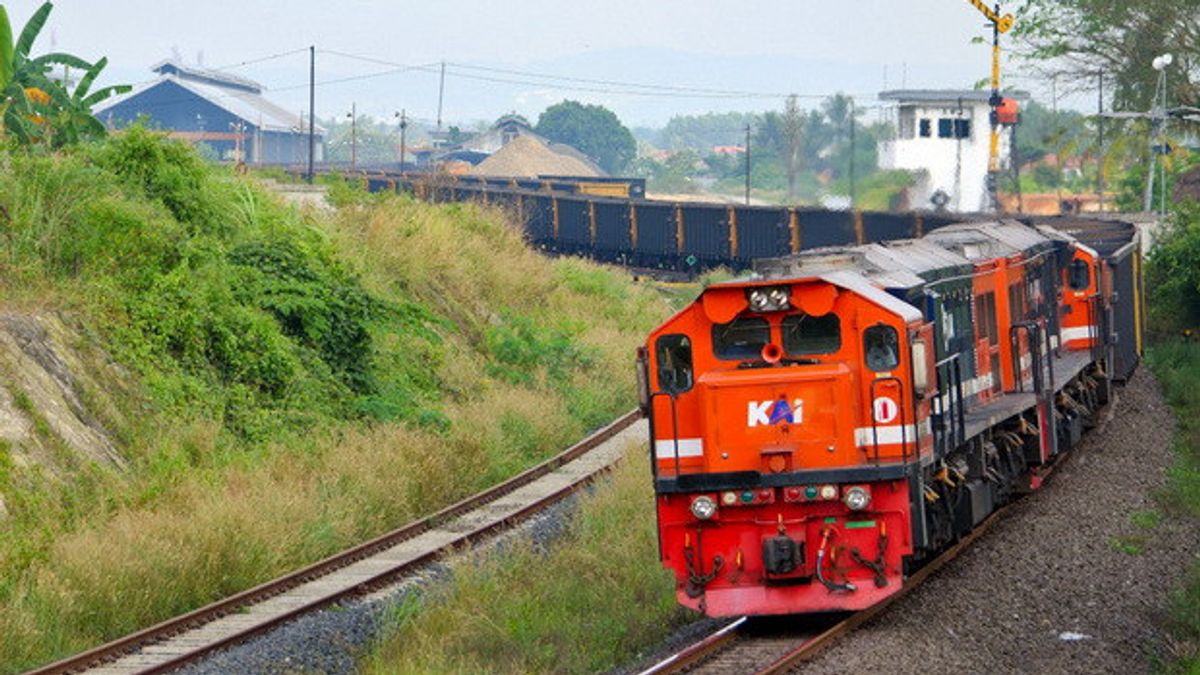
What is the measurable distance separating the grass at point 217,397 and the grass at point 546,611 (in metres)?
2.31

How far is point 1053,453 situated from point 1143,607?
558 centimetres

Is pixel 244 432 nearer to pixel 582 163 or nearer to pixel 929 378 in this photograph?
pixel 929 378

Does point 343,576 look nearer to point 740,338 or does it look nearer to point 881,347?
point 740,338

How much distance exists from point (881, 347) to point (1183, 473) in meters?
10.6

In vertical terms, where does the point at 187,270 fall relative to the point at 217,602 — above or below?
above

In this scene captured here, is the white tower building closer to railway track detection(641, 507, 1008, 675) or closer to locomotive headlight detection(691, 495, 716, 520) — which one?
railway track detection(641, 507, 1008, 675)

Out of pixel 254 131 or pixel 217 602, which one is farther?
pixel 254 131

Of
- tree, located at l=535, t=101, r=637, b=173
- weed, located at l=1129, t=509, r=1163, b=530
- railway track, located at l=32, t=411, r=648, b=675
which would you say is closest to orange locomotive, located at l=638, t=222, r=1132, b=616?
railway track, located at l=32, t=411, r=648, b=675

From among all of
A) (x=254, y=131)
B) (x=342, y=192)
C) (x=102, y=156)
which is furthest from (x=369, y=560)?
(x=254, y=131)

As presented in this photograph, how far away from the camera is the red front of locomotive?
543 inches

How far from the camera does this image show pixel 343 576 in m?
17.3

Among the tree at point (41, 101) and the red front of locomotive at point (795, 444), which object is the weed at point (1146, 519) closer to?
the red front of locomotive at point (795, 444)

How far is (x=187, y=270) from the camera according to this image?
22344 millimetres

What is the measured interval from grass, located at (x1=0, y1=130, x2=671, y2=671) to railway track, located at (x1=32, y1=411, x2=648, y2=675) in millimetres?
484
